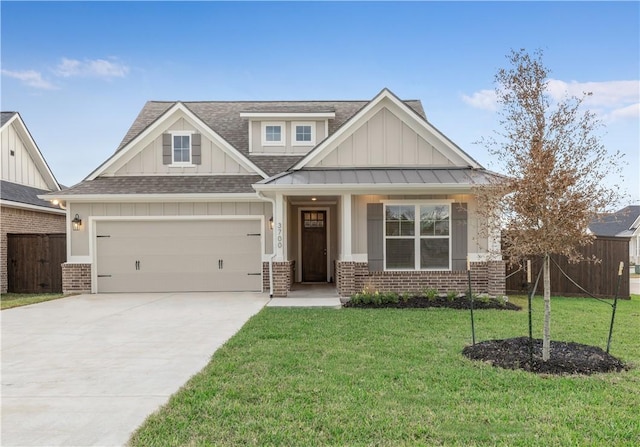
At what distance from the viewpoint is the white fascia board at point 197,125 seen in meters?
12.2

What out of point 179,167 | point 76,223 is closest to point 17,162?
point 76,223

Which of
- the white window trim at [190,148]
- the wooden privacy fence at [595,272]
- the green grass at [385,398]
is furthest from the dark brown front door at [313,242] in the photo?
the green grass at [385,398]

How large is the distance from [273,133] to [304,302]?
6.75m

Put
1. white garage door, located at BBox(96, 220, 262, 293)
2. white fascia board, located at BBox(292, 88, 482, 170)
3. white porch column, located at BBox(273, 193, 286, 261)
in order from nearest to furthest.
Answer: white porch column, located at BBox(273, 193, 286, 261), white fascia board, located at BBox(292, 88, 482, 170), white garage door, located at BBox(96, 220, 262, 293)

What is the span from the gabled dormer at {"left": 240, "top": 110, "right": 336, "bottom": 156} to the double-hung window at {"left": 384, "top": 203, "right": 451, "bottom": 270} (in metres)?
4.84

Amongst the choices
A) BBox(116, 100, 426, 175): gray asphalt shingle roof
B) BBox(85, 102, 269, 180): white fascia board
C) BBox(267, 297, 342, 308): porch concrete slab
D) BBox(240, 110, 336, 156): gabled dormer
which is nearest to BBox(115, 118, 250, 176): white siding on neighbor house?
BBox(85, 102, 269, 180): white fascia board

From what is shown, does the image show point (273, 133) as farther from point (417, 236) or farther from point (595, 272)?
point (595, 272)

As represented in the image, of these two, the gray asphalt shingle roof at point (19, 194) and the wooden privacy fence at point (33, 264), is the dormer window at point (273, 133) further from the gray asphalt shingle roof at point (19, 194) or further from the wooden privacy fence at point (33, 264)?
the gray asphalt shingle roof at point (19, 194)

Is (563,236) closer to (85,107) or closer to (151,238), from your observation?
(151,238)

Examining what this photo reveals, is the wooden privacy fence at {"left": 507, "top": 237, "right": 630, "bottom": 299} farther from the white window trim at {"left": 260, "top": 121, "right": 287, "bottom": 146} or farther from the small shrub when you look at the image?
the white window trim at {"left": 260, "top": 121, "right": 287, "bottom": 146}

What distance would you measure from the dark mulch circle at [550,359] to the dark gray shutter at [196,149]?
9.74 metres

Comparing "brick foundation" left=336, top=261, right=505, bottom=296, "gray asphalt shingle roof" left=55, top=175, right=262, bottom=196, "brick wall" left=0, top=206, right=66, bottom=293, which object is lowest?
"brick foundation" left=336, top=261, right=505, bottom=296

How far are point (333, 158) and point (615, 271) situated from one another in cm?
853

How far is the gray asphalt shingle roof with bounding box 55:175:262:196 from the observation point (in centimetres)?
1166
